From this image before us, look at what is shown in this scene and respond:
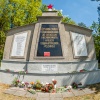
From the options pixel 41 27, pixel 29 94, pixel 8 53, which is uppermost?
pixel 41 27

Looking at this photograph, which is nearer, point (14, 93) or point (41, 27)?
point (14, 93)

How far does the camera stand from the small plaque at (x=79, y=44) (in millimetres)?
11624

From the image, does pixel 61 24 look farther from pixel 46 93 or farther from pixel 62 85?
pixel 46 93

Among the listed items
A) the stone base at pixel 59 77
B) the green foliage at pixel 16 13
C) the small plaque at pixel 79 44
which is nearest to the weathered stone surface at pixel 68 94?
the stone base at pixel 59 77

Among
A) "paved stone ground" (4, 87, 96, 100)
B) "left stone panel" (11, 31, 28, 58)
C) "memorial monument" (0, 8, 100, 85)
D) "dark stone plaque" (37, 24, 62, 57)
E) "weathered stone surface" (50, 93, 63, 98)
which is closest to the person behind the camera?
"paved stone ground" (4, 87, 96, 100)

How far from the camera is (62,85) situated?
989 cm

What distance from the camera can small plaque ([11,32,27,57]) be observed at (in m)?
11.7

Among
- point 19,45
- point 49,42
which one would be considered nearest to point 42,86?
point 49,42

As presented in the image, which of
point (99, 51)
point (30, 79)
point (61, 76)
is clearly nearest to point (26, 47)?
point (30, 79)

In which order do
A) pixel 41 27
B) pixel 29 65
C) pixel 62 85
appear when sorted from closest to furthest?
pixel 62 85 → pixel 29 65 → pixel 41 27

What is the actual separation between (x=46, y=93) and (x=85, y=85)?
3085 mm

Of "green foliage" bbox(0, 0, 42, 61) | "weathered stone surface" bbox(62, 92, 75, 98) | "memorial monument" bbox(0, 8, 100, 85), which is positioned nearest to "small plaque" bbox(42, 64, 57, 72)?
"memorial monument" bbox(0, 8, 100, 85)

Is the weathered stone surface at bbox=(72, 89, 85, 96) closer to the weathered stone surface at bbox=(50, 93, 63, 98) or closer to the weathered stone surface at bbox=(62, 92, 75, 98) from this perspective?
the weathered stone surface at bbox=(62, 92, 75, 98)

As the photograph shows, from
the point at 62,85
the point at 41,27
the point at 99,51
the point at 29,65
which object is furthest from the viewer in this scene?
the point at 99,51
